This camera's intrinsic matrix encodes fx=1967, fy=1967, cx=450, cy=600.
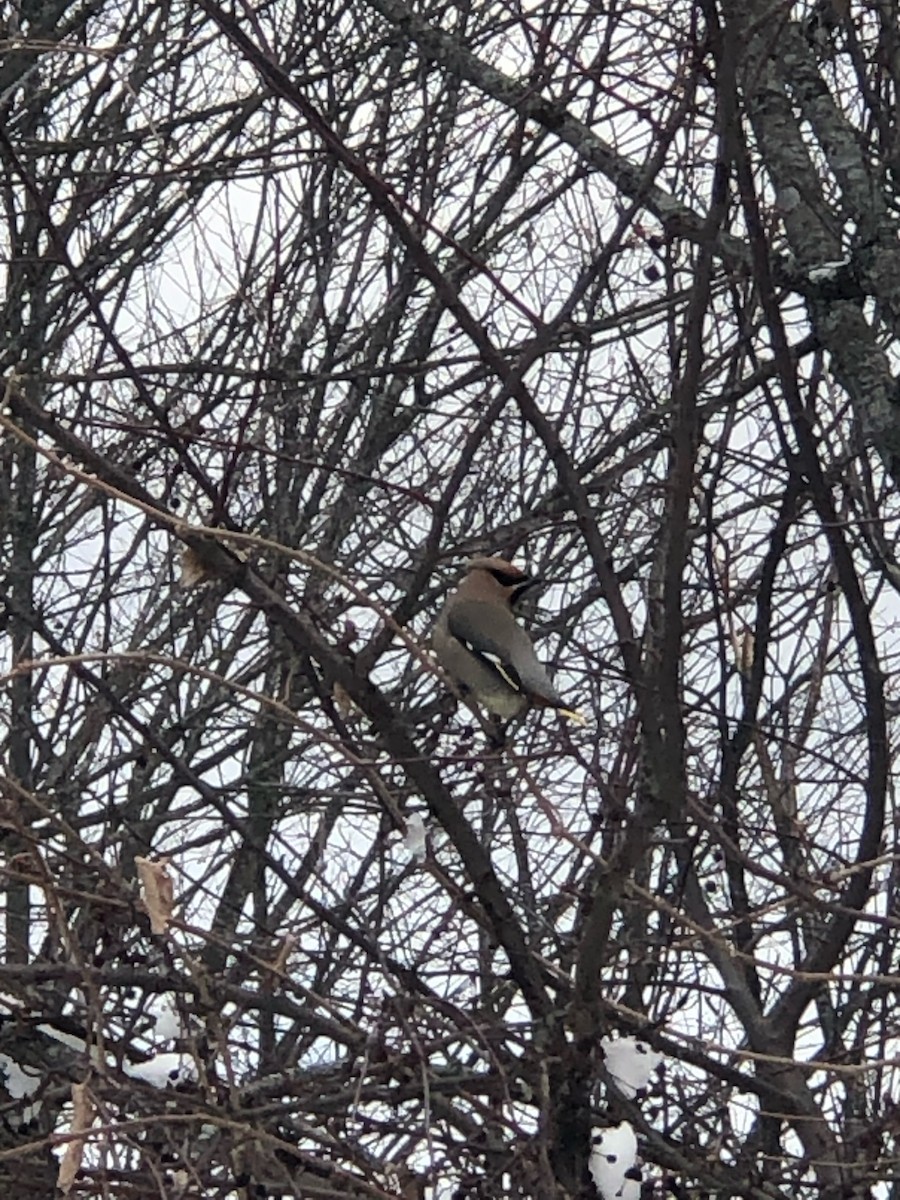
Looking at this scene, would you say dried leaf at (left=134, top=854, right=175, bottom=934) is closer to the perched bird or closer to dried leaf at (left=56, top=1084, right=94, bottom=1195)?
dried leaf at (left=56, top=1084, right=94, bottom=1195)

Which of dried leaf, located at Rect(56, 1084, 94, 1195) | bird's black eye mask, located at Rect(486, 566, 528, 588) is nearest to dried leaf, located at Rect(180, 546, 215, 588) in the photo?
dried leaf, located at Rect(56, 1084, 94, 1195)

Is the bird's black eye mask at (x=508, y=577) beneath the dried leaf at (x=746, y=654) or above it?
above

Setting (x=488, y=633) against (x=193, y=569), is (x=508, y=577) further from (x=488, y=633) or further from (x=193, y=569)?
(x=193, y=569)

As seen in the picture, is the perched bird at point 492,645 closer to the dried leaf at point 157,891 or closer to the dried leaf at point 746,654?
the dried leaf at point 746,654

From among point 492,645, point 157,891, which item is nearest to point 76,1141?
point 157,891

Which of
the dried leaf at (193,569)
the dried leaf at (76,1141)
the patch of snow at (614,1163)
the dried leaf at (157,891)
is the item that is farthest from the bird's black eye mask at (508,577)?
the dried leaf at (76,1141)

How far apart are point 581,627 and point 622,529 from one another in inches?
21.4

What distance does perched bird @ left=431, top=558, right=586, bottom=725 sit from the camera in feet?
15.8

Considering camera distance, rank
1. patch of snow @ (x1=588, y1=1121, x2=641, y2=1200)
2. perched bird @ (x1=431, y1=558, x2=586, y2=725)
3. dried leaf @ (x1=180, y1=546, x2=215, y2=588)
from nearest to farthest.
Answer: patch of snow @ (x1=588, y1=1121, x2=641, y2=1200) → dried leaf @ (x1=180, y1=546, x2=215, y2=588) → perched bird @ (x1=431, y1=558, x2=586, y2=725)

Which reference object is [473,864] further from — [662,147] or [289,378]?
[289,378]

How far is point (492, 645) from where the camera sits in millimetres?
4938

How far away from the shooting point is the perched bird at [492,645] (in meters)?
4.82

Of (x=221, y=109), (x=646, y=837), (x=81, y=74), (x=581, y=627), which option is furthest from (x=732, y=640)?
(x=81, y=74)

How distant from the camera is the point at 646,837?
8.92 ft
